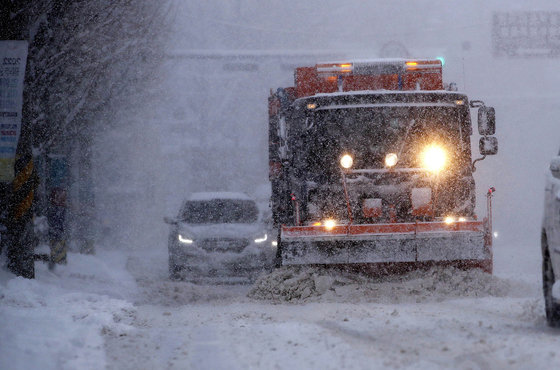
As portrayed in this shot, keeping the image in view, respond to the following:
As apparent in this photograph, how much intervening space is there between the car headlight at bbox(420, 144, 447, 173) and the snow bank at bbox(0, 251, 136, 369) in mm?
4194

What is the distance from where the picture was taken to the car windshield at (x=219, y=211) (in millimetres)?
17219

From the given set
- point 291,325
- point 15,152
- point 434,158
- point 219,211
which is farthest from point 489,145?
point 219,211

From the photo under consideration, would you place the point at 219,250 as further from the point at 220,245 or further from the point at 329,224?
the point at 329,224

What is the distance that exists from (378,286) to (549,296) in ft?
11.6

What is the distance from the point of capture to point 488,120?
11.8m

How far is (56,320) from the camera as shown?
8.51m

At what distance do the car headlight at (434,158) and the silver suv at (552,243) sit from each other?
385cm

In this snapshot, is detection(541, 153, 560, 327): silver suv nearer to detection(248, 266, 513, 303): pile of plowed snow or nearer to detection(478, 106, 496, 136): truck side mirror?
detection(248, 266, 513, 303): pile of plowed snow

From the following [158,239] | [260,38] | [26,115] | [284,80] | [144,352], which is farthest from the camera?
[260,38]

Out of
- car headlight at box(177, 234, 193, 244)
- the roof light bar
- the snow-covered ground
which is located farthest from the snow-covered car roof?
the roof light bar

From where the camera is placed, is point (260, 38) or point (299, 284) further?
point (260, 38)

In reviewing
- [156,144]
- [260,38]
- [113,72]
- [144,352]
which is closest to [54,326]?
[144,352]

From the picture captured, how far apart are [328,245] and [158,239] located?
26449 millimetres

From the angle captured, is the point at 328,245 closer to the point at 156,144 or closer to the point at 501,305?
the point at 501,305
